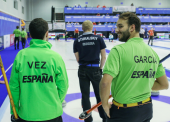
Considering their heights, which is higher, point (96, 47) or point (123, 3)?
point (123, 3)

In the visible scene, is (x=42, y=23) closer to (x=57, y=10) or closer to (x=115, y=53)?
(x=115, y=53)

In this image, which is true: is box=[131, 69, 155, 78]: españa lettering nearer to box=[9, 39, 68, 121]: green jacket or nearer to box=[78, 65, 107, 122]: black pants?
box=[9, 39, 68, 121]: green jacket

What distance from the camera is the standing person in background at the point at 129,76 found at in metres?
1.67

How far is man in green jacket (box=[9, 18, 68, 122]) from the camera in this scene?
173 centimetres

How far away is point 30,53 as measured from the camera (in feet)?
5.73

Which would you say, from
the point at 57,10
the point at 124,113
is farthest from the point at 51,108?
the point at 57,10

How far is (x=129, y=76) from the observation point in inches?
67.4

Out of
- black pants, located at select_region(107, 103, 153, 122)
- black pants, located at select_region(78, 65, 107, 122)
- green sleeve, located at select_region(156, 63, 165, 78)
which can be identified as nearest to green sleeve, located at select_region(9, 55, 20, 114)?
black pants, located at select_region(107, 103, 153, 122)

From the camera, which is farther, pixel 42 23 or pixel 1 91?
pixel 1 91

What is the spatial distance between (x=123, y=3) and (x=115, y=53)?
4187 centimetres

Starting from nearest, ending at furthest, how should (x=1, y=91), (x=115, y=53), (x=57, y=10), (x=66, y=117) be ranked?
(x=115, y=53) < (x=66, y=117) < (x=1, y=91) < (x=57, y=10)

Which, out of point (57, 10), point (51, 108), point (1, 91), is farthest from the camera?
point (57, 10)

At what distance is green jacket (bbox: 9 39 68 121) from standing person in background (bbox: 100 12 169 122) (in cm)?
49

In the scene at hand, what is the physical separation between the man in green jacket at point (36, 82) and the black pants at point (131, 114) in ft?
1.84
